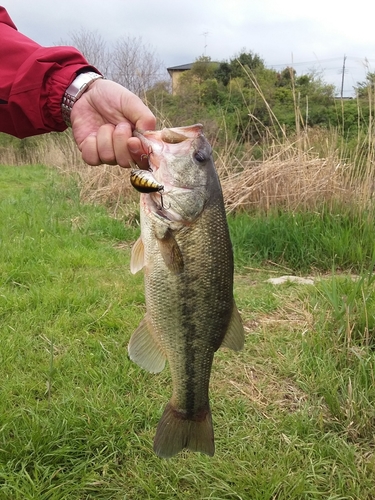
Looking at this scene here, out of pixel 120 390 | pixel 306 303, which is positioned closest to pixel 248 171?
pixel 306 303

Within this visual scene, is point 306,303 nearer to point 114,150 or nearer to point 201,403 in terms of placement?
point 201,403

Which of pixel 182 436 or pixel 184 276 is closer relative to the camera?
pixel 184 276

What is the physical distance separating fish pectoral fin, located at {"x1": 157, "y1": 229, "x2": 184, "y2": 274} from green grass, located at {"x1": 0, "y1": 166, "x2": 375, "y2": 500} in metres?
0.98

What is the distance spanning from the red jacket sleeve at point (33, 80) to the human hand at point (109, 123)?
0.12m

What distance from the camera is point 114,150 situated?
5.91 ft

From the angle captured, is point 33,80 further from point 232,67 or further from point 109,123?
point 232,67

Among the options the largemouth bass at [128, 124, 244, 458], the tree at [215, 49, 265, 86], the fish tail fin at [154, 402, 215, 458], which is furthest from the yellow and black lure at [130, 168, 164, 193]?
the tree at [215, 49, 265, 86]

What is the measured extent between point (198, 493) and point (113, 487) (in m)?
0.36

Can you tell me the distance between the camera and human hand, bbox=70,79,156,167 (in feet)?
5.78

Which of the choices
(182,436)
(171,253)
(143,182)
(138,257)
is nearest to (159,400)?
(182,436)

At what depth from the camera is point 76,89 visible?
78.2 inches

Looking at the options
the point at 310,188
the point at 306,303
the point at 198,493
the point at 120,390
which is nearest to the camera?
the point at 198,493

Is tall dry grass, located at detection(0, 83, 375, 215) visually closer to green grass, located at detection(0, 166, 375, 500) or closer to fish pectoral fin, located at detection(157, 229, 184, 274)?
green grass, located at detection(0, 166, 375, 500)

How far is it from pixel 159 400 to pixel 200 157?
55.8 inches
